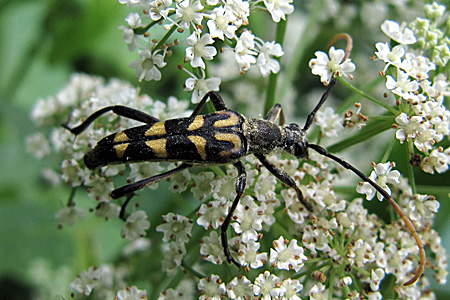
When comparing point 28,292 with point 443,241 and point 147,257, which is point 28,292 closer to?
point 147,257

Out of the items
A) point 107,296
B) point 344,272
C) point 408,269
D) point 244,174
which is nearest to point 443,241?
point 408,269

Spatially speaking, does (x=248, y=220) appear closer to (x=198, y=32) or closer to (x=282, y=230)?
(x=282, y=230)

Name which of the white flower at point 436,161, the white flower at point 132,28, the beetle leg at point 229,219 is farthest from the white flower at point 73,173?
the white flower at point 436,161

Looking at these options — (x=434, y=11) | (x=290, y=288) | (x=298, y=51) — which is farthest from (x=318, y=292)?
(x=298, y=51)

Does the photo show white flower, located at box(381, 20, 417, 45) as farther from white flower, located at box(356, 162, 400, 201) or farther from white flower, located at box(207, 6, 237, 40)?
white flower, located at box(207, 6, 237, 40)

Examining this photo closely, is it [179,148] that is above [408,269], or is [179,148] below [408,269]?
above
